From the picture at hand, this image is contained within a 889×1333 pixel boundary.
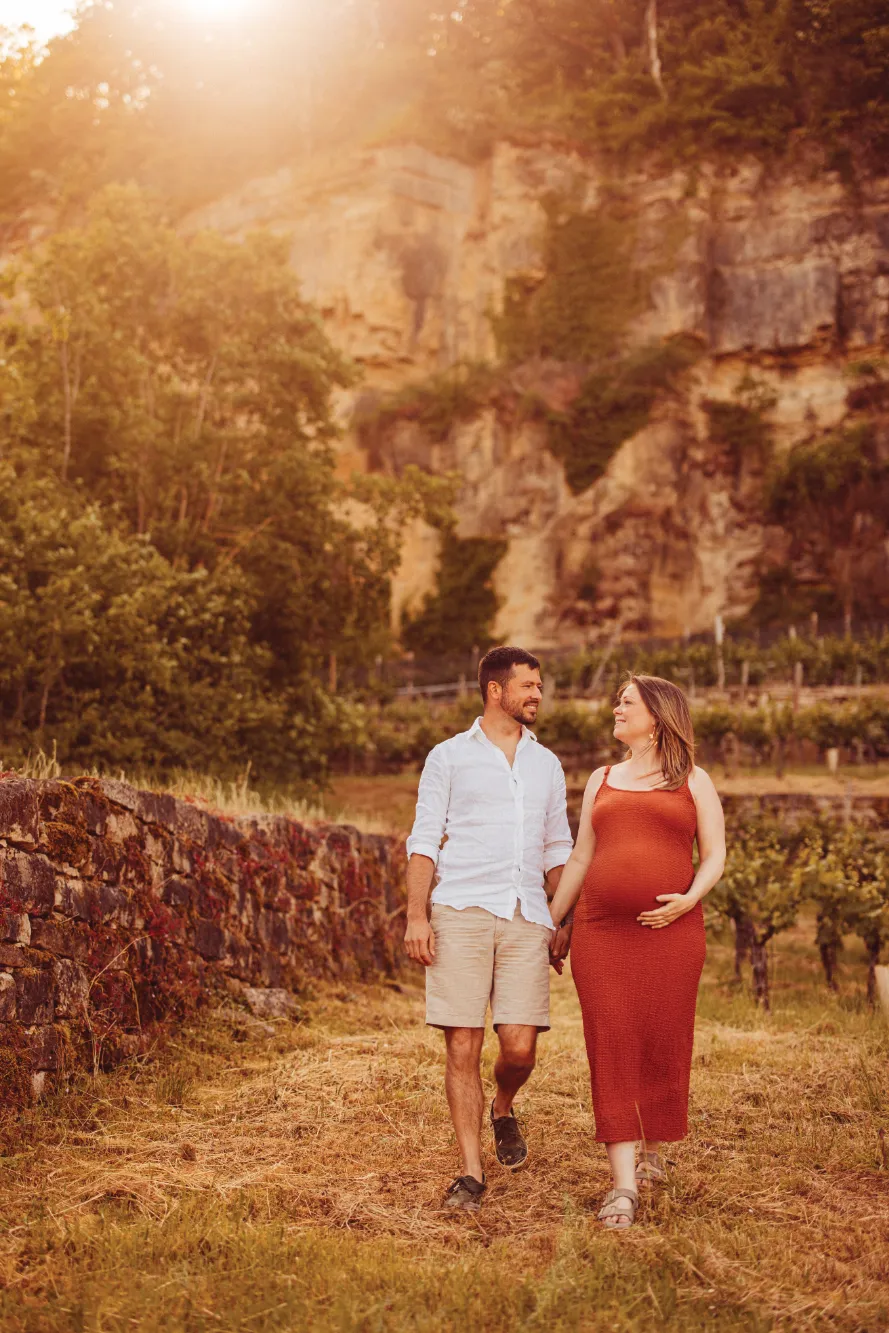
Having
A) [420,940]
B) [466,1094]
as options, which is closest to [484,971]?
[420,940]

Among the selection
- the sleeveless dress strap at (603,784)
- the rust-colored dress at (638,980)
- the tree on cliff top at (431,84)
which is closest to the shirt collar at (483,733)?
the sleeveless dress strap at (603,784)

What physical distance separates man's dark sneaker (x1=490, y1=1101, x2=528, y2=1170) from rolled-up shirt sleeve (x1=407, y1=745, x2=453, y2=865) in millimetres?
1054

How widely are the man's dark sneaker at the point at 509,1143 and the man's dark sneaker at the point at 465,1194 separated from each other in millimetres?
477

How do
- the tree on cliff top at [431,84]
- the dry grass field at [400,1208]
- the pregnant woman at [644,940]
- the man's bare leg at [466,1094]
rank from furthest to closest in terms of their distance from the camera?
1. the tree on cliff top at [431,84]
2. the man's bare leg at [466,1094]
3. the pregnant woman at [644,940]
4. the dry grass field at [400,1208]

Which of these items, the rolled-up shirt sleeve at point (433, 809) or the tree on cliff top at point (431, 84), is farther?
the tree on cliff top at point (431, 84)

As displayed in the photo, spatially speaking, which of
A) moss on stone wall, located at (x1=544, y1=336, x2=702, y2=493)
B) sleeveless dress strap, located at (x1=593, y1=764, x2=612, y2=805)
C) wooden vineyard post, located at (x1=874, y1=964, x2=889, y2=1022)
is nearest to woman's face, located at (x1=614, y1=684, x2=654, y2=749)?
sleeveless dress strap, located at (x1=593, y1=764, x2=612, y2=805)

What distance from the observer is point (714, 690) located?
37875mm

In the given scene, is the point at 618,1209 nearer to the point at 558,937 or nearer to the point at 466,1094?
the point at 466,1094

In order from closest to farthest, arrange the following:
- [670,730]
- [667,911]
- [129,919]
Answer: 1. [667,911]
2. [670,730]
3. [129,919]

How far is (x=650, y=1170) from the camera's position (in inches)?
168

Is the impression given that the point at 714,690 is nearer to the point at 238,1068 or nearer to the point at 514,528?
the point at 514,528

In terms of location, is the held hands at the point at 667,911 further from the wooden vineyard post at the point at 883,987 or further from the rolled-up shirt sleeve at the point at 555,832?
the wooden vineyard post at the point at 883,987

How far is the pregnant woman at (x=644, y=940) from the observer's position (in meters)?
4.04

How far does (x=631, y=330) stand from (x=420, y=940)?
4529 centimetres
